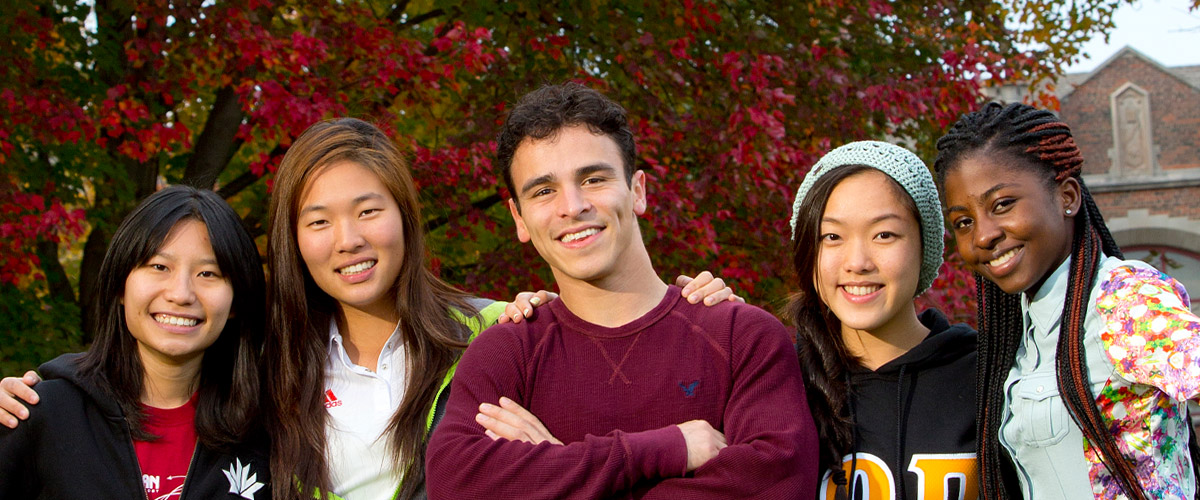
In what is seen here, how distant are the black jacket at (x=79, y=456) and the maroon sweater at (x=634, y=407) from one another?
33.9 inches

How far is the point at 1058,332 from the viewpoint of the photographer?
7.98 ft

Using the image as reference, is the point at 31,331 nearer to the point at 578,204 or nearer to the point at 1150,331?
the point at 578,204

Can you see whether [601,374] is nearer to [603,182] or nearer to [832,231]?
[603,182]

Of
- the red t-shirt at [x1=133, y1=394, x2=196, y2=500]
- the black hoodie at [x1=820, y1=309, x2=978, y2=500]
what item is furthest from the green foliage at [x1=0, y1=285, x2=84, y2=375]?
the black hoodie at [x1=820, y1=309, x2=978, y2=500]

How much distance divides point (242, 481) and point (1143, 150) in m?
25.3

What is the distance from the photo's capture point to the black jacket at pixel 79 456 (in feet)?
8.92

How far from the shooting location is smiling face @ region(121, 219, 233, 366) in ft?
9.66

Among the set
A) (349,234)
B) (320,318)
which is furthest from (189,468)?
(349,234)

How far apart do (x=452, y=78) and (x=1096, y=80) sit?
76.1 feet

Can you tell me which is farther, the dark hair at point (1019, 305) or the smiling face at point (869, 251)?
the smiling face at point (869, 251)

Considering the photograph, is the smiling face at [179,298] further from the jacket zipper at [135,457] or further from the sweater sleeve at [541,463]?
the sweater sleeve at [541,463]

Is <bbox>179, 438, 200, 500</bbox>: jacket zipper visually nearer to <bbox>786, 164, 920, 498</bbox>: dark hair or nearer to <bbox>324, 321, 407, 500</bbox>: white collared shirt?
<bbox>324, 321, 407, 500</bbox>: white collared shirt

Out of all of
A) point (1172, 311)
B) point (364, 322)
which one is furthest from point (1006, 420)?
point (364, 322)

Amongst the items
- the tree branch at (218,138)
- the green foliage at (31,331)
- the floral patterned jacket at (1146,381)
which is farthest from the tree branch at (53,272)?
the floral patterned jacket at (1146,381)
